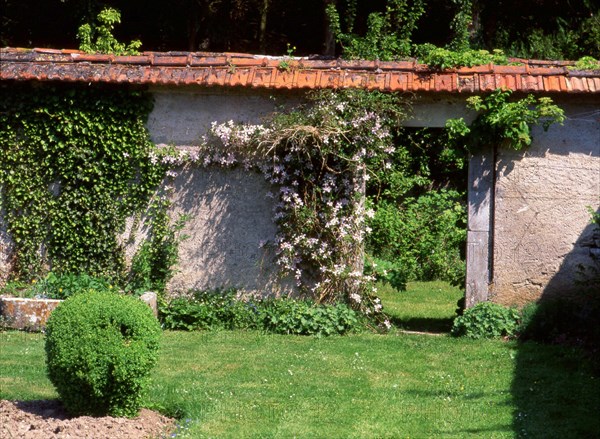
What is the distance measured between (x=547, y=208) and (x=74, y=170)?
5.84 m

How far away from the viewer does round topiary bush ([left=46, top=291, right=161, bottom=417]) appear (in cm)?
678

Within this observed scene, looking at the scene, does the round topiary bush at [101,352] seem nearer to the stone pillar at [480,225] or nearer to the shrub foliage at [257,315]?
the shrub foliage at [257,315]

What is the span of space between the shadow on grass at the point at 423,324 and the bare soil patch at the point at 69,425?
533 cm

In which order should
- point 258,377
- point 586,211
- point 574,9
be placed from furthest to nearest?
point 574,9 < point 586,211 < point 258,377

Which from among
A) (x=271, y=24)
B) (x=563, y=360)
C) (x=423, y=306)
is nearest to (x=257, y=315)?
A: (x=563, y=360)

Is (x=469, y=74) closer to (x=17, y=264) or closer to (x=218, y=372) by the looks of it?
(x=218, y=372)

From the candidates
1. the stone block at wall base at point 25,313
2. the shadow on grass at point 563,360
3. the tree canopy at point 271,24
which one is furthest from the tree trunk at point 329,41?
the stone block at wall base at point 25,313

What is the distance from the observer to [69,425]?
6867mm

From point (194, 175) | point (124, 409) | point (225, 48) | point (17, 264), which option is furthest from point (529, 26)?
point (124, 409)

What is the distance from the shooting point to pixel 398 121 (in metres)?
11.4

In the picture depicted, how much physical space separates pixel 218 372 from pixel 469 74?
4.83m

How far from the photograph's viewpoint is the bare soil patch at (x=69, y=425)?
6762 millimetres

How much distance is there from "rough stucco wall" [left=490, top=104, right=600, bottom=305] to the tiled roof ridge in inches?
28.3

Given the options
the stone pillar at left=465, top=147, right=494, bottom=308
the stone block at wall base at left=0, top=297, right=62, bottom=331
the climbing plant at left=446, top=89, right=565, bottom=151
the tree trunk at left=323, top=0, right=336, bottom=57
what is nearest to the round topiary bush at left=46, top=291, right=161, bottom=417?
the stone block at wall base at left=0, top=297, right=62, bottom=331
